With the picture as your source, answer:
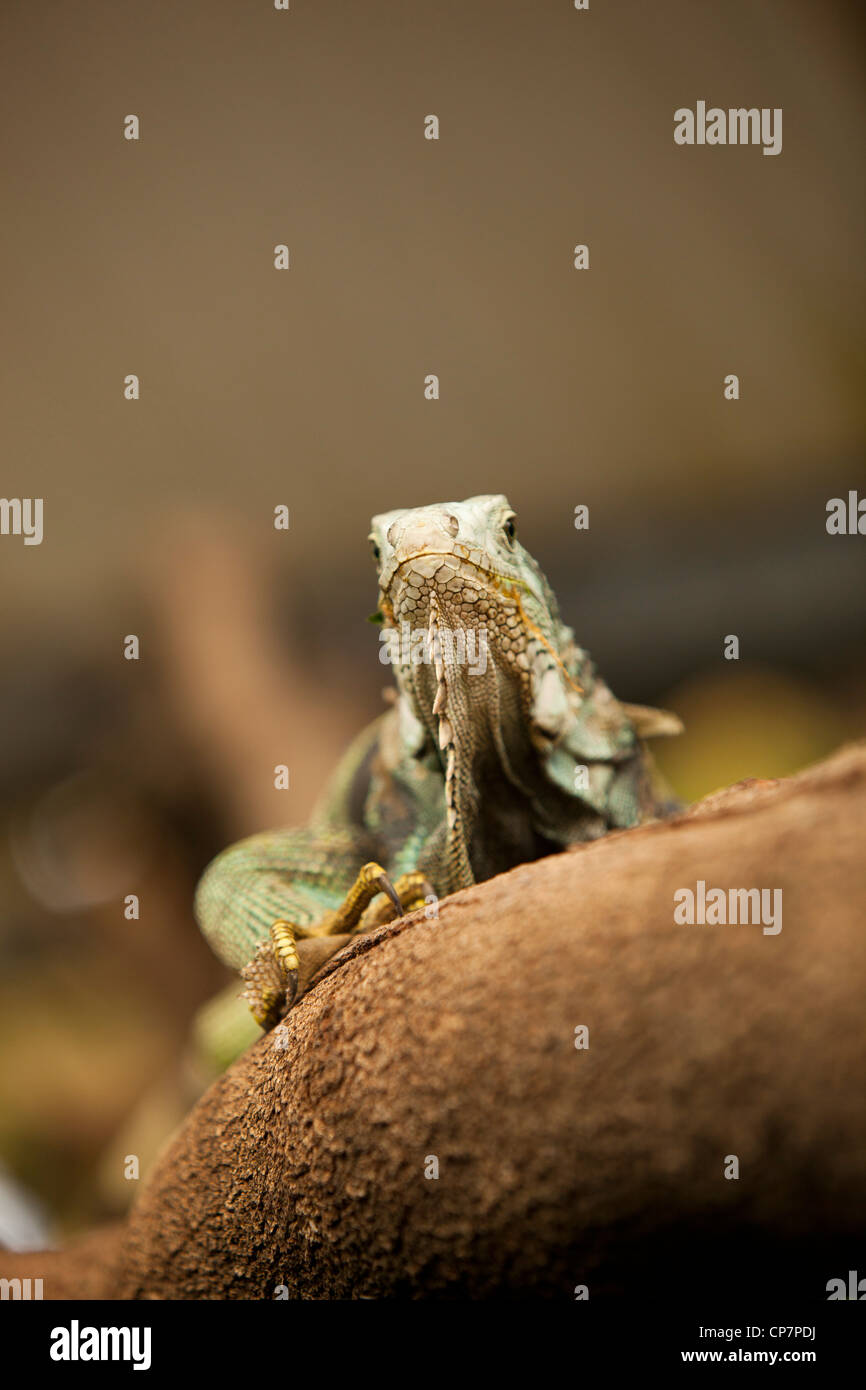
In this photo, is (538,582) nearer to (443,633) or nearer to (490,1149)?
(443,633)

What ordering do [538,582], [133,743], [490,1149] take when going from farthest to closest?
1. [133,743]
2. [538,582]
3. [490,1149]

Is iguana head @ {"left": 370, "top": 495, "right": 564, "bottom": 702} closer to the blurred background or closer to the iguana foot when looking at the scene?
the iguana foot

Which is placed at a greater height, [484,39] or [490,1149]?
[484,39]

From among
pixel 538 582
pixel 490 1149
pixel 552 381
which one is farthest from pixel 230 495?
pixel 490 1149

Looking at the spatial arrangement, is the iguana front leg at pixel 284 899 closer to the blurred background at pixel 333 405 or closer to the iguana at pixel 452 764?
the iguana at pixel 452 764

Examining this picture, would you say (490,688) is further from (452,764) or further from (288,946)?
(288,946)

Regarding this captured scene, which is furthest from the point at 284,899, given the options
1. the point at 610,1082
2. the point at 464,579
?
the point at 610,1082

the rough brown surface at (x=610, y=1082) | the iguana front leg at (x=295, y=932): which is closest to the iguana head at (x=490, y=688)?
the iguana front leg at (x=295, y=932)
